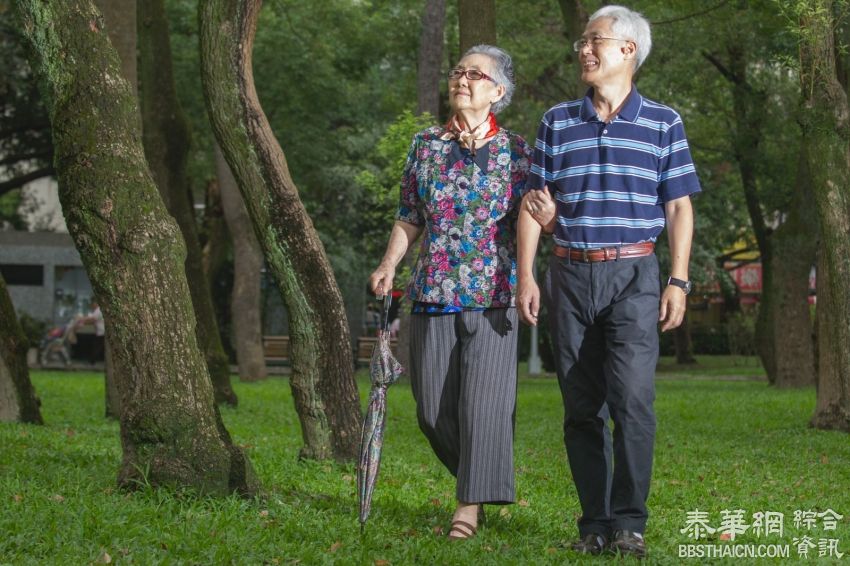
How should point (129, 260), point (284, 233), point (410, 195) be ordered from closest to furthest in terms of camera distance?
point (410, 195)
point (129, 260)
point (284, 233)

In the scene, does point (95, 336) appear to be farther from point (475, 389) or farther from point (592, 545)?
point (592, 545)

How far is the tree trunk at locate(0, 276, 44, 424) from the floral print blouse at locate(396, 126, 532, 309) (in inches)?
277

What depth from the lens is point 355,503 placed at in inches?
282

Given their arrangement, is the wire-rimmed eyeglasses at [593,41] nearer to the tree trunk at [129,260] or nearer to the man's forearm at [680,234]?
the man's forearm at [680,234]

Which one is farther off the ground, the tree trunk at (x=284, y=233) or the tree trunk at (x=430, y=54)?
the tree trunk at (x=430, y=54)

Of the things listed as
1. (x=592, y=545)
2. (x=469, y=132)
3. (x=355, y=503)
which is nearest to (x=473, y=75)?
(x=469, y=132)

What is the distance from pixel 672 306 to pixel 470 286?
919 mm

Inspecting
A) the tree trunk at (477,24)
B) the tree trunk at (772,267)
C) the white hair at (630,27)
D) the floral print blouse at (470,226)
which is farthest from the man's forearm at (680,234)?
the tree trunk at (772,267)

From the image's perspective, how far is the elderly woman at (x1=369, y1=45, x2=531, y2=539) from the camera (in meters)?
6.07

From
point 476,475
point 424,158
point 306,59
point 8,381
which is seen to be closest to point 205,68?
point 424,158

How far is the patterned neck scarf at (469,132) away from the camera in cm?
621

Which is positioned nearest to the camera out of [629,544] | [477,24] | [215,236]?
[629,544]

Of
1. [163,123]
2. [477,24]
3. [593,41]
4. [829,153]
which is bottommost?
[593,41]

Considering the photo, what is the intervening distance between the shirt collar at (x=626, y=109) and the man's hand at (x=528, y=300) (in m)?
0.74
